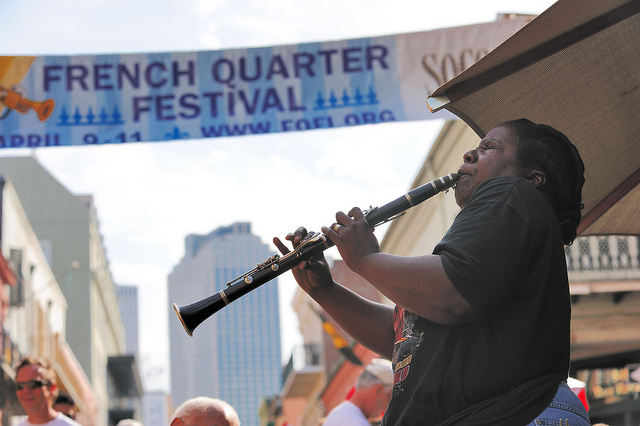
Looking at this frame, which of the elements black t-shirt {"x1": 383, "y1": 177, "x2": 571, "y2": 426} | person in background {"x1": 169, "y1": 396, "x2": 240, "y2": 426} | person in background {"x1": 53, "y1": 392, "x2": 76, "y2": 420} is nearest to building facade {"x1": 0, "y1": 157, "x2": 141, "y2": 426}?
person in background {"x1": 53, "y1": 392, "x2": 76, "y2": 420}

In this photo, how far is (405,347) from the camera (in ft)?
8.48

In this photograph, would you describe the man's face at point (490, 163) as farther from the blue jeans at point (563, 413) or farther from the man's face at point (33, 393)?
the man's face at point (33, 393)

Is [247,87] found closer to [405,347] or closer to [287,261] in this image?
[287,261]

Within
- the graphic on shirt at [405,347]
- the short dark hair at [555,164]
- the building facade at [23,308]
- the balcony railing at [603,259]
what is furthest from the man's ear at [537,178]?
the building facade at [23,308]

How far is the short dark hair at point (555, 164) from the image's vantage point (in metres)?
2.71

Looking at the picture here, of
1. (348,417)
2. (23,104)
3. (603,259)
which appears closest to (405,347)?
(348,417)

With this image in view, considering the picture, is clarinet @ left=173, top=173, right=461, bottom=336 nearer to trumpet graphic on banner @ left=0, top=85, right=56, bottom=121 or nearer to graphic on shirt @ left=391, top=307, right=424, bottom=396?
graphic on shirt @ left=391, top=307, right=424, bottom=396

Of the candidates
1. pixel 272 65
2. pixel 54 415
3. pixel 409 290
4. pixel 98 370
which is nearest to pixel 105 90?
pixel 272 65

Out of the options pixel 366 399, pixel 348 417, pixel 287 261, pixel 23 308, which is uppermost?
pixel 23 308

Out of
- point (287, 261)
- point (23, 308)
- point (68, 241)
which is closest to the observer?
point (287, 261)

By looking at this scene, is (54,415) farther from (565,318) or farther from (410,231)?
(410,231)

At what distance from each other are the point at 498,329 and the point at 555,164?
2.04ft

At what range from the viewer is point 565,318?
248 centimetres

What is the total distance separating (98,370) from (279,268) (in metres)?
43.4
